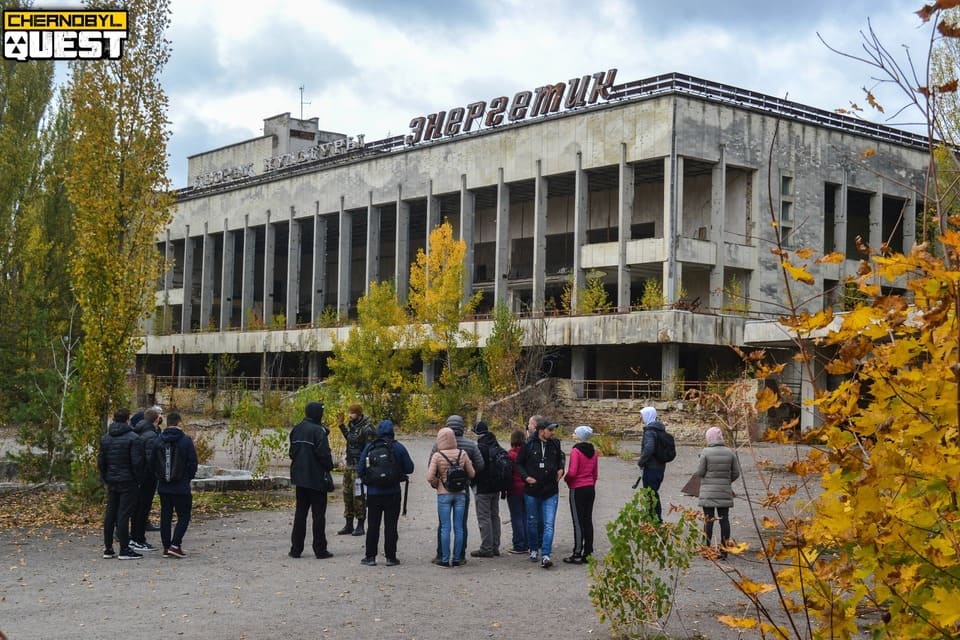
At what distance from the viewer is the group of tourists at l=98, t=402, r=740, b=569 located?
12547mm

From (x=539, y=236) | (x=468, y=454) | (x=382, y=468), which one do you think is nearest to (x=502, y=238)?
(x=539, y=236)

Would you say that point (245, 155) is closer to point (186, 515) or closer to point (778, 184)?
point (778, 184)

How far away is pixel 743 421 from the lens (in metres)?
4.93

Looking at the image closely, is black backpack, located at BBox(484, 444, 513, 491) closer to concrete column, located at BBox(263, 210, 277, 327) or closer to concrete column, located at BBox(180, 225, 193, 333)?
concrete column, located at BBox(263, 210, 277, 327)

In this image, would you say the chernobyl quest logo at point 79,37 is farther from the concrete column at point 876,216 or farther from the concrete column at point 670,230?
the concrete column at point 876,216

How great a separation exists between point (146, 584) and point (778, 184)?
4110 centimetres

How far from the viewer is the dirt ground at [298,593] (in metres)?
9.30

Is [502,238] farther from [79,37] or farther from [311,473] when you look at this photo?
[311,473]

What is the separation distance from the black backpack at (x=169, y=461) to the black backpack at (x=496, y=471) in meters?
3.91

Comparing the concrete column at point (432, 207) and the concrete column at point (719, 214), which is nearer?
the concrete column at point (719, 214)

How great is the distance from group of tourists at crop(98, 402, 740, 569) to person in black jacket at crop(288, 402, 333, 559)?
0.01 meters

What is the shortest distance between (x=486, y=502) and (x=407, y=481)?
1069 mm

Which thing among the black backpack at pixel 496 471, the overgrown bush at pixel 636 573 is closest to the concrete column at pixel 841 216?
the black backpack at pixel 496 471

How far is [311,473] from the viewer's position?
42.3 feet
